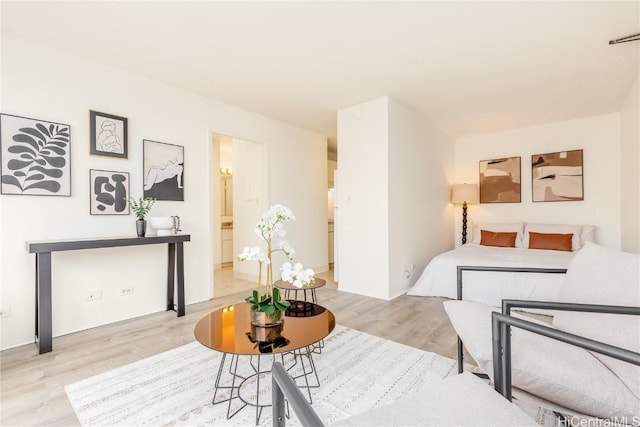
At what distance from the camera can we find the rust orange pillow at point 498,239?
459 cm

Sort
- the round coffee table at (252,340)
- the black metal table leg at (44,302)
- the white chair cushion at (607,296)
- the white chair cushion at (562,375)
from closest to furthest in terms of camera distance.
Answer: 1. the white chair cushion at (562,375)
2. the white chair cushion at (607,296)
3. the round coffee table at (252,340)
4. the black metal table leg at (44,302)

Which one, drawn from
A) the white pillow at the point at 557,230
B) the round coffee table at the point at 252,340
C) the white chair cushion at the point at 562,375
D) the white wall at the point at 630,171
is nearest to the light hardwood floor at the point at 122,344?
the round coffee table at the point at 252,340

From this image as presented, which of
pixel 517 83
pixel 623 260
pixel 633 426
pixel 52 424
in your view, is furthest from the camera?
pixel 517 83

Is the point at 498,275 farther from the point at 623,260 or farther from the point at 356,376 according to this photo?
the point at 356,376

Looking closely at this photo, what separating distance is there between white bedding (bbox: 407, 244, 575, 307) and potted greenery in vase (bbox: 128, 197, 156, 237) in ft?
10.3

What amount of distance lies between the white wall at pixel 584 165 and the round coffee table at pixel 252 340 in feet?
15.4

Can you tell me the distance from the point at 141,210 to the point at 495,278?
12.5 ft

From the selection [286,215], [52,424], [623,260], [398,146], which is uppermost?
[398,146]

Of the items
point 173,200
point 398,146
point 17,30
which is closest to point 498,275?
point 398,146

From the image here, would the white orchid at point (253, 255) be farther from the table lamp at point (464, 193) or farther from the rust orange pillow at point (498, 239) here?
the table lamp at point (464, 193)

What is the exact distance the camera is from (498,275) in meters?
3.34

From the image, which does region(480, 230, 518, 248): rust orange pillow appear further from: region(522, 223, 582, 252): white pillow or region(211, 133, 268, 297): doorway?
region(211, 133, 268, 297): doorway

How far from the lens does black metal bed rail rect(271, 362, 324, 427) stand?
62 centimetres

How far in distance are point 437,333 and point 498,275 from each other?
1.28 m
